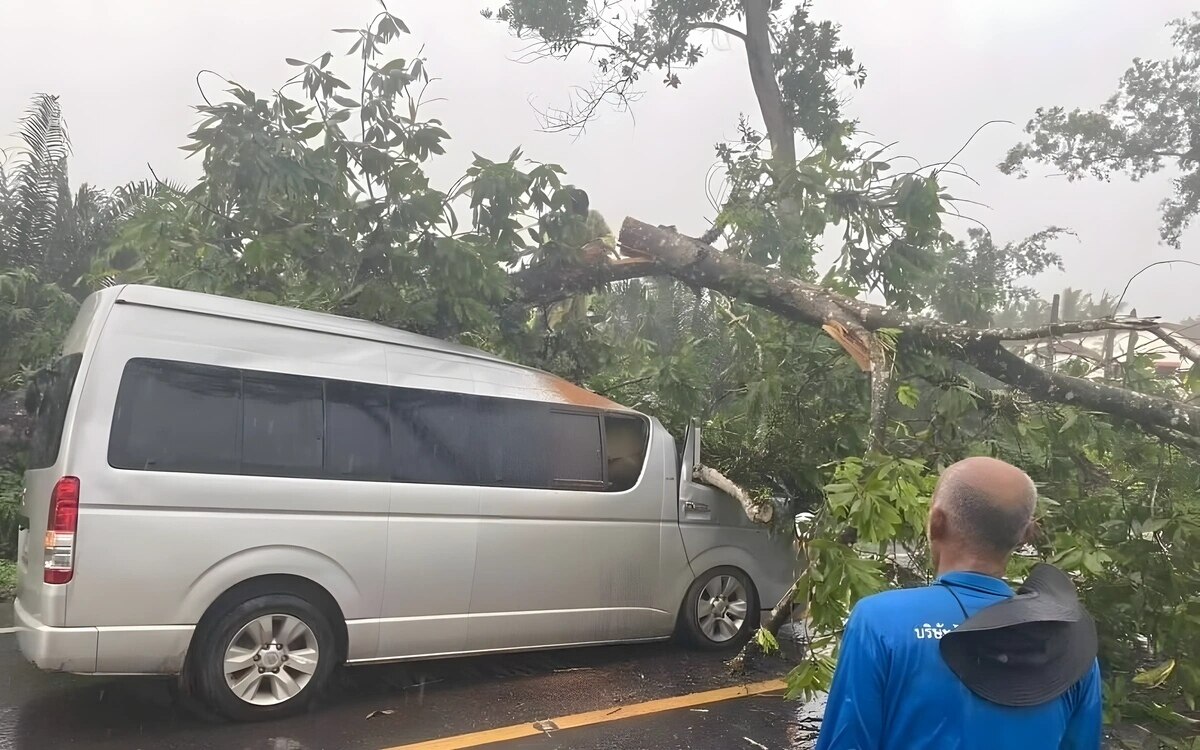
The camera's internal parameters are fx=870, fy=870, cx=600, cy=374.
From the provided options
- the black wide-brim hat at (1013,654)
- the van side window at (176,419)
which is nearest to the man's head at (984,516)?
the black wide-brim hat at (1013,654)

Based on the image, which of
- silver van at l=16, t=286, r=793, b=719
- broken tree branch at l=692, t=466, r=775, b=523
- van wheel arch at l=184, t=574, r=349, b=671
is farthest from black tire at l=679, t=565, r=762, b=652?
van wheel arch at l=184, t=574, r=349, b=671

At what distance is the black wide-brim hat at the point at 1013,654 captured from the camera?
155 centimetres

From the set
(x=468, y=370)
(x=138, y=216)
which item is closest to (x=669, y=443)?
(x=468, y=370)

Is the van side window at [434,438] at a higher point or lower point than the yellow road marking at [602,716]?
higher

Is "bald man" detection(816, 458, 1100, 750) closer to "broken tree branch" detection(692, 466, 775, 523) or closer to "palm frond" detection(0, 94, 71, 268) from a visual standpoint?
"broken tree branch" detection(692, 466, 775, 523)

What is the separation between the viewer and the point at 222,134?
588cm

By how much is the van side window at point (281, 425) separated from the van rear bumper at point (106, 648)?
33.2 inches

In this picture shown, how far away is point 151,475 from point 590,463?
2.57 m

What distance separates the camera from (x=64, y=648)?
3891 mm

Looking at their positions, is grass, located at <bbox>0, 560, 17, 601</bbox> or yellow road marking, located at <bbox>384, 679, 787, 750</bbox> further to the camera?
grass, located at <bbox>0, 560, 17, 601</bbox>

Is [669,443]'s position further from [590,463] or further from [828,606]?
[828,606]

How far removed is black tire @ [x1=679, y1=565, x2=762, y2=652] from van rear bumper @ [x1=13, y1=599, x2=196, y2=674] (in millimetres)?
3207

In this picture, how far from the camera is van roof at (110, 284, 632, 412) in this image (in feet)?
14.3

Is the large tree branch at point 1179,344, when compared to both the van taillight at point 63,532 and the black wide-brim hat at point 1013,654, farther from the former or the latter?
the van taillight at point 63,532
